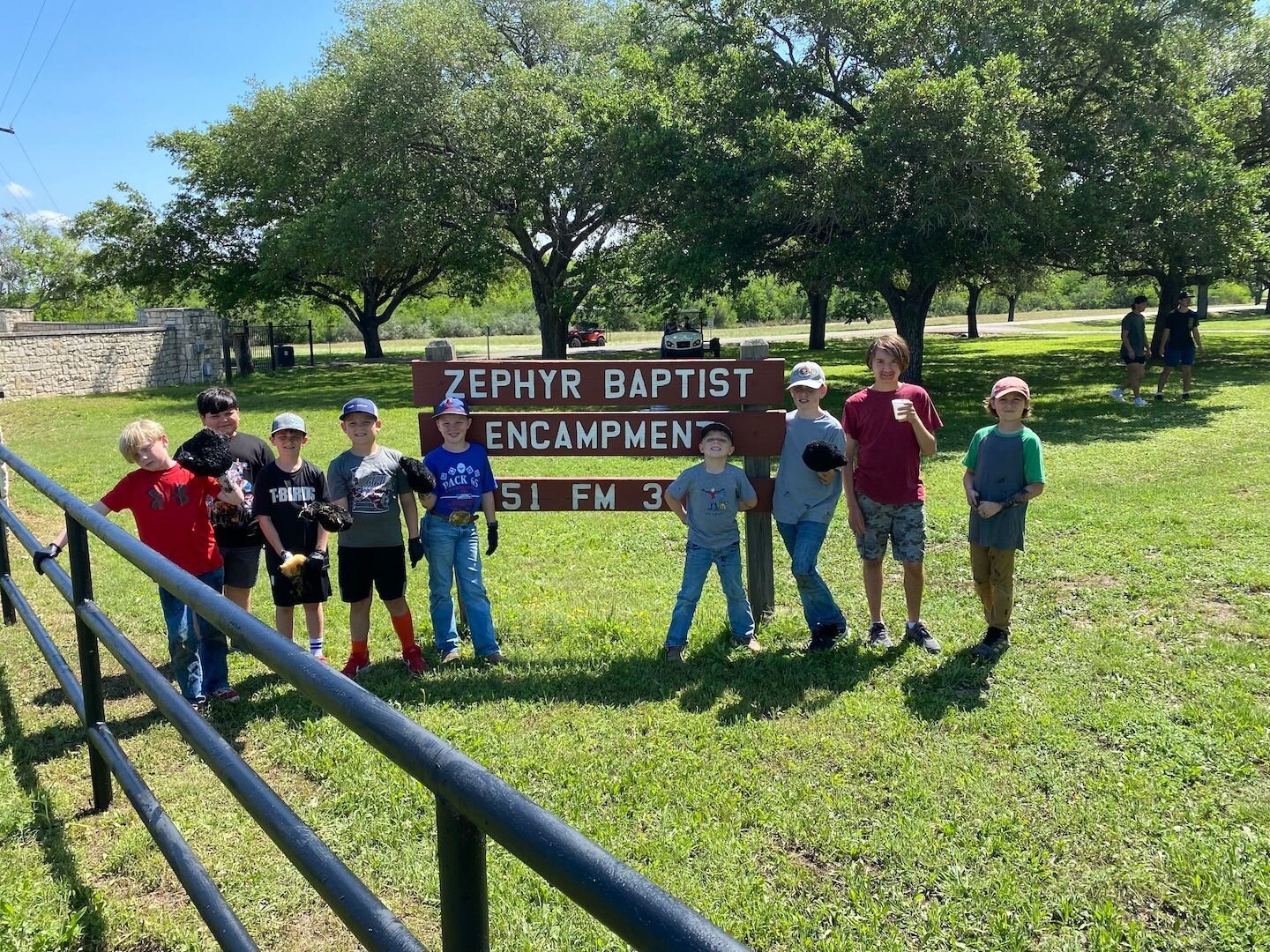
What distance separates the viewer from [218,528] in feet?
15.5

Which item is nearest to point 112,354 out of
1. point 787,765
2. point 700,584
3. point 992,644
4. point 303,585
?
point 303,585

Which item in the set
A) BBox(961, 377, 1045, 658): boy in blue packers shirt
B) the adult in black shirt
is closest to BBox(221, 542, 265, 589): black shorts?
BBox(961, 377, 1045, 658): boy in blue packers shirt

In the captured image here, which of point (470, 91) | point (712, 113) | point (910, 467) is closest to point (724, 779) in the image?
point (910, 467)

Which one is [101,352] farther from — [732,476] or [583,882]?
[583,882]

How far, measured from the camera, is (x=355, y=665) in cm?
496

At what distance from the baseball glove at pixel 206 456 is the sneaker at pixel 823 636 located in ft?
10.5

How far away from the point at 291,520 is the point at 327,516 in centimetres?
41

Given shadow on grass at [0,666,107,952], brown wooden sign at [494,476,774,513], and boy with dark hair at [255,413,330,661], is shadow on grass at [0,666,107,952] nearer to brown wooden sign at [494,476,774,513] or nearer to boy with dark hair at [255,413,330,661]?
boy with dark hair at [255,413,330,661]

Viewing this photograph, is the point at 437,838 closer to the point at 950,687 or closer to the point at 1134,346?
the point at 950,687

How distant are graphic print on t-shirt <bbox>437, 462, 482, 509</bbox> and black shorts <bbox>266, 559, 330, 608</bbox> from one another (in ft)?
2.38

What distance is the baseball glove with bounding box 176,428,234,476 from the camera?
452 cm

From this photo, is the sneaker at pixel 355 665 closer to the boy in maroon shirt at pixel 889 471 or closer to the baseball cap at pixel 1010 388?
the boy in maroon shirt at pixel 889 471

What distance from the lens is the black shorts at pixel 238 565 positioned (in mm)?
4809

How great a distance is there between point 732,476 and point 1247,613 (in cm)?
303
